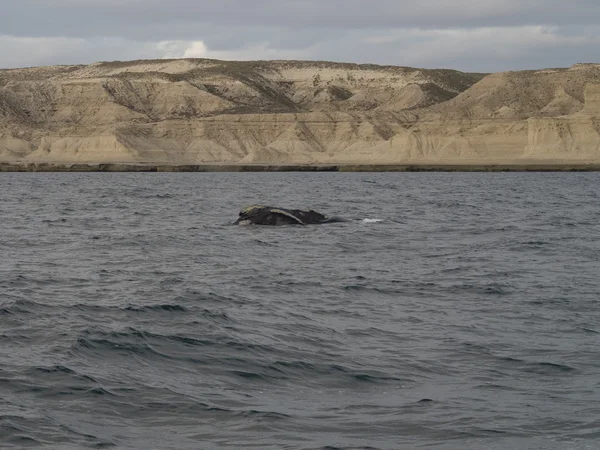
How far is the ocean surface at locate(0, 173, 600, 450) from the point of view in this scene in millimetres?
10289

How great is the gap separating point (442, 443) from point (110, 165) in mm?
116985

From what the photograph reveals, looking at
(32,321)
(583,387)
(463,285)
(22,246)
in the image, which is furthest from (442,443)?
(22,246)

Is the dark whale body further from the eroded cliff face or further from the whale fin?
the eroded cliff face

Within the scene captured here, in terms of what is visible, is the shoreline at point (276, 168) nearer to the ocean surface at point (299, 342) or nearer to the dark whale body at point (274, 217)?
the dark whale body at point (274, 217)

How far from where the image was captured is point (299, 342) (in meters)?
14.4

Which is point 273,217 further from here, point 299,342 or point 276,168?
point 276,168

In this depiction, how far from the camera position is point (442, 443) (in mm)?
9906

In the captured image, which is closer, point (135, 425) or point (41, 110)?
point (135, 425)

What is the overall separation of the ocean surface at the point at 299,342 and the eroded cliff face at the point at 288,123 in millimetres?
104185

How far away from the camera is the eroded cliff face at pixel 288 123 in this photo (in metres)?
133

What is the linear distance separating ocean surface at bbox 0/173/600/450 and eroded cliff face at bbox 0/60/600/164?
10418cm

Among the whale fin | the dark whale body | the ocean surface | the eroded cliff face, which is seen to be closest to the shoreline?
the eroded cliff face

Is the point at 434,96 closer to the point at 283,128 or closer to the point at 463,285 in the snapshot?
the point at 283,128

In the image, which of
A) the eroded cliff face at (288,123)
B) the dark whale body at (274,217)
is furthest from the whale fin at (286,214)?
the eroded cliff face at (288,123)
